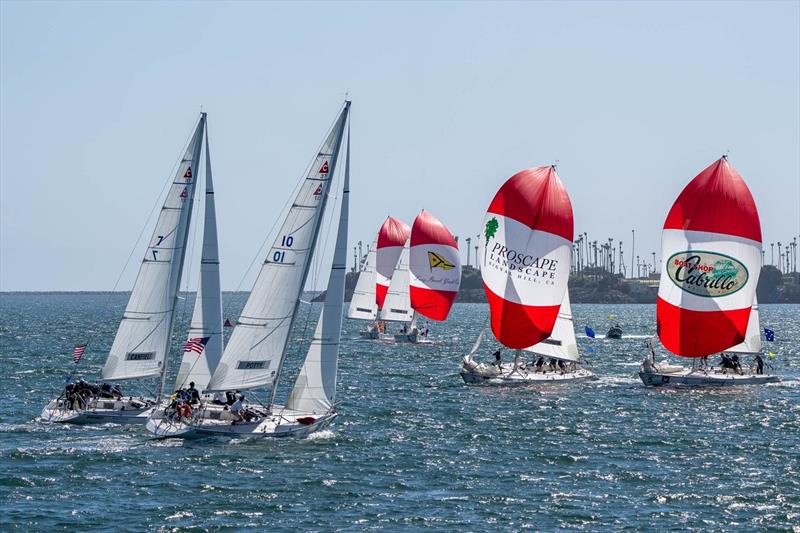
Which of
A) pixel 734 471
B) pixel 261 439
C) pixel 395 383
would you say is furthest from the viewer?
pixel 395 383

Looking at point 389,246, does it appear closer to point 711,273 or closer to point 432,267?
point 432,267

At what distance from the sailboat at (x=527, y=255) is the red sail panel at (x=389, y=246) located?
144 ft

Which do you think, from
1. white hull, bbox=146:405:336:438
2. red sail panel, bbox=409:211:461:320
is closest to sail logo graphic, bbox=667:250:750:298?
white hull, bbox=146:405:336:438

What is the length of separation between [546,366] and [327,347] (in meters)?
25.7

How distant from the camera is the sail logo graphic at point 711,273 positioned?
204 ft

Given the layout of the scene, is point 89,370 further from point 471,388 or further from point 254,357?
point 254,357

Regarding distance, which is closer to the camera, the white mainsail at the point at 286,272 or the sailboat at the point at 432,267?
the white mainsail at the point at 286,272

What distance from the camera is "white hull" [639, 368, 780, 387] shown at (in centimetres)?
6294

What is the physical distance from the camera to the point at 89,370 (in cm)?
7575

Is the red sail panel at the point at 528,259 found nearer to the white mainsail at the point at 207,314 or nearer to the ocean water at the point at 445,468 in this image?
the ocean water at the point at 445,468

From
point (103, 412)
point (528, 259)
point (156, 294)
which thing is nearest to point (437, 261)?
point (528, 259)

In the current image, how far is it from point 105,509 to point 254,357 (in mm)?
11754

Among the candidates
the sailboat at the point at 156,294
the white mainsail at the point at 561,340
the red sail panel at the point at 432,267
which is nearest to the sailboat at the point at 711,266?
the white mainsail at the point at 561,340

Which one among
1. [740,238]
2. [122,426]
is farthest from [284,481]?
[740,238]
